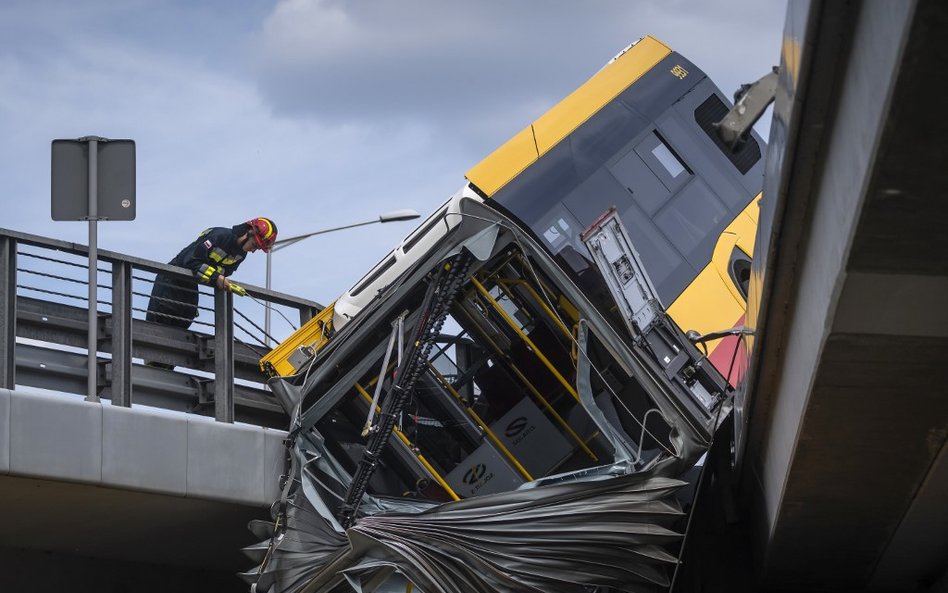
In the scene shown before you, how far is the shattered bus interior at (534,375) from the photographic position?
9805 millimetres

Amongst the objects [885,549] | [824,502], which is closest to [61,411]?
[824,502]

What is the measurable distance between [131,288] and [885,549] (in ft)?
18.8

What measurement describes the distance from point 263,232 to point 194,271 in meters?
1.83

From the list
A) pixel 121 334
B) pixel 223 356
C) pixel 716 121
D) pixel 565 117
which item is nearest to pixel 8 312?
pixel 121 334

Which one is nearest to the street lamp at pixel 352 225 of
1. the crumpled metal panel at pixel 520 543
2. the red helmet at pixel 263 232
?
the red helmet at pixel 263 232

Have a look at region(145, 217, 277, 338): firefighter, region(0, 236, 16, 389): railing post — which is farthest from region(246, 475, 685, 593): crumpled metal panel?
region(145, 217, 277, 338): firefighter

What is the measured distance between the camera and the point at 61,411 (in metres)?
9.82

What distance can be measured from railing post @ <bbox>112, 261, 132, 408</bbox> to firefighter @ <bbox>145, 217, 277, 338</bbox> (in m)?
0.40

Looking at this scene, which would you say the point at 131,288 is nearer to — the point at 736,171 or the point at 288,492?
→ the point at 288,492

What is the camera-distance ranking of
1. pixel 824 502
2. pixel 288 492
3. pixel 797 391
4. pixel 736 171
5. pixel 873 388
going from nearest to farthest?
pixel 873 388 < pixel 797 391 < pixel 824 502 < pixel 288 492 < pixel 736 171

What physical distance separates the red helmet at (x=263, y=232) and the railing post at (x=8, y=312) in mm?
3482

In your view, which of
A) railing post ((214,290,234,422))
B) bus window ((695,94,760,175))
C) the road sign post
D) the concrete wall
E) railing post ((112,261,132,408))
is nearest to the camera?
the concrete wall

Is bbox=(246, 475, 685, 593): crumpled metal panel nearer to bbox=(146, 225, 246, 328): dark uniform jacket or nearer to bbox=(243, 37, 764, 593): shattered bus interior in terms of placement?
bbox=(243, 37, 764, 593): shattered bus interior

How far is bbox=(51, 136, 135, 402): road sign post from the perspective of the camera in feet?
33.7
